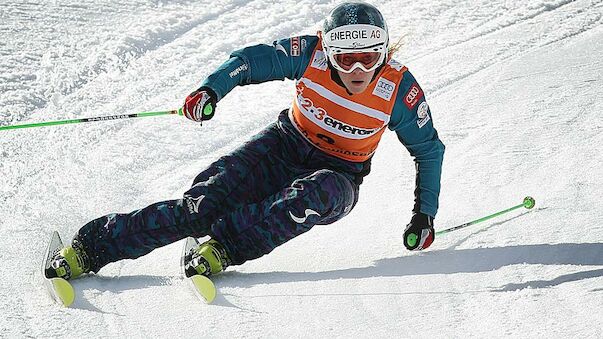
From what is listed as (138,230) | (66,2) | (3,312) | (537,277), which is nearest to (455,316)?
(537,277)

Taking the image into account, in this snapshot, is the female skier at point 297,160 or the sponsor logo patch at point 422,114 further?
the sponsor logo patch at point 422,114

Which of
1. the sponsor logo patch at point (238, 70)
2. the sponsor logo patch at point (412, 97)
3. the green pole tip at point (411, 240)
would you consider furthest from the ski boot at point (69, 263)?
the sponsor logo patch at point (412, 97)

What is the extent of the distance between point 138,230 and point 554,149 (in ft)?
7.87

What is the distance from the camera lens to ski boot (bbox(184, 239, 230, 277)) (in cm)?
368

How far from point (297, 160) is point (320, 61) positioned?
18.7 inches

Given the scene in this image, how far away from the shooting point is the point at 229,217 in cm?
382

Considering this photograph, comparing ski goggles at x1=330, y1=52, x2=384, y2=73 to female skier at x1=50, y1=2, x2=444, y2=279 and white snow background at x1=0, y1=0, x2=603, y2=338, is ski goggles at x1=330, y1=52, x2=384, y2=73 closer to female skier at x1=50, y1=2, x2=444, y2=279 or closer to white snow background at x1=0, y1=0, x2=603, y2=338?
female skier at x1=50, y1=2, x2=444, y2=279

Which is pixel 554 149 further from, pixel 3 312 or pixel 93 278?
pixel 3 312

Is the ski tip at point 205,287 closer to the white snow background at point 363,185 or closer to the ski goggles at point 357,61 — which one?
the white snow background at point 363,185

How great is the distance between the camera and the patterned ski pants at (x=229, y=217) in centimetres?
374

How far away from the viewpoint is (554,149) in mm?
4938

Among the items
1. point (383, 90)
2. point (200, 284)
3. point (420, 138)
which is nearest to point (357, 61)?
point (383, 90)

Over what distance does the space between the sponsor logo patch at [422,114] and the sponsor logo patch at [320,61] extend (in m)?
0.47

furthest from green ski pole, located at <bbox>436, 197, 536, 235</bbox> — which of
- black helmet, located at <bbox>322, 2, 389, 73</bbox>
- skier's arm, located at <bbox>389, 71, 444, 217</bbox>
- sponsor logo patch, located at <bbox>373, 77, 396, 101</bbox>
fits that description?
black helmet, located at <bbox>322, 2, 389, 73</bbox>
